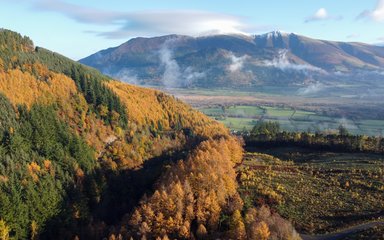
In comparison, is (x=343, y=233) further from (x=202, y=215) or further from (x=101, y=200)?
(x=101, y=200)

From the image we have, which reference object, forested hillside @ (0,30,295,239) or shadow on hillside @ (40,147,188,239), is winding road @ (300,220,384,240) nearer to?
forested hillside @ (0,30,295,239)

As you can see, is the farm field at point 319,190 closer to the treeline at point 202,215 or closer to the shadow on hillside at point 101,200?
the treeline at point 202,215

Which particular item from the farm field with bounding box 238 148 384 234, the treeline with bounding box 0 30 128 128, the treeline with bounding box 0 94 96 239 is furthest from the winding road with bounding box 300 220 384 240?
the treeline with bounding box 0 30 128 128

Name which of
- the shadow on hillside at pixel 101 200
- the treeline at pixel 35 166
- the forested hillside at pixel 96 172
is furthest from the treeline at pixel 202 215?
the treeline at pixel 35 166

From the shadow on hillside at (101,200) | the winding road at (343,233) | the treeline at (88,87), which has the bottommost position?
the shadow on hillside at (101,200)

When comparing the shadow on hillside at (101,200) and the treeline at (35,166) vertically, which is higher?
the treeline at (35,166)

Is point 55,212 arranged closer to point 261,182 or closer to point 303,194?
point 261,182

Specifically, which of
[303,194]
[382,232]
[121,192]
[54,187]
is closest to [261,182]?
[303,194]
